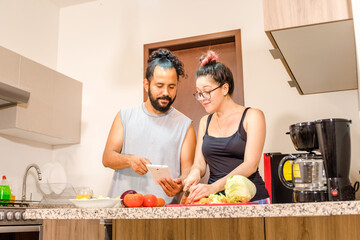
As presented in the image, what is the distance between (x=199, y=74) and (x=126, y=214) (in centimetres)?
139

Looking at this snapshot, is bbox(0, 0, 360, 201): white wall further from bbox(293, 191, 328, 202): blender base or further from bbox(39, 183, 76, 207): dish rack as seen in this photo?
bbox(293, 191, 328, 202): blender base

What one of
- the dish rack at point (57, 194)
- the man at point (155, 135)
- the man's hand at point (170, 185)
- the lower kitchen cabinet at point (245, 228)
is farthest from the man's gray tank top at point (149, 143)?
the lower kitchen cabinet at point (245, 228)

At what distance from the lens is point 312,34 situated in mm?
1696

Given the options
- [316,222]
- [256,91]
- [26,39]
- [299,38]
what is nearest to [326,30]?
[299,38]

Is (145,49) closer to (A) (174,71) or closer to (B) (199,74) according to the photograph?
(A) (174,71)

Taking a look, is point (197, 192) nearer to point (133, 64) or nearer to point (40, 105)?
point (40, 105)

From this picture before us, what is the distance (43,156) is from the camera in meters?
3.68

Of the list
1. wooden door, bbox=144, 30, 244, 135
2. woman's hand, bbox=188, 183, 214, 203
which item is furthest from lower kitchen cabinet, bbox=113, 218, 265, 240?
wooden door, bbox=144, 30, 244, 135

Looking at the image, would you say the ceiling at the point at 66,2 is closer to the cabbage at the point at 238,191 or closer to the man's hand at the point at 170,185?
the man's hand at the point at 170,185

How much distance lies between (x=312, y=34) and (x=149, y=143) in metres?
1.37

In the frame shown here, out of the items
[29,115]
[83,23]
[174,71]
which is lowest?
[29,115]

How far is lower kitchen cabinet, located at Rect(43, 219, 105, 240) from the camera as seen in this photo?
6.10 feet

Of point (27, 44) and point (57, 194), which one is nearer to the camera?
point (57, 194)

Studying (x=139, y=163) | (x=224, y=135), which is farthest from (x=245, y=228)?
(x=139, y=163)
